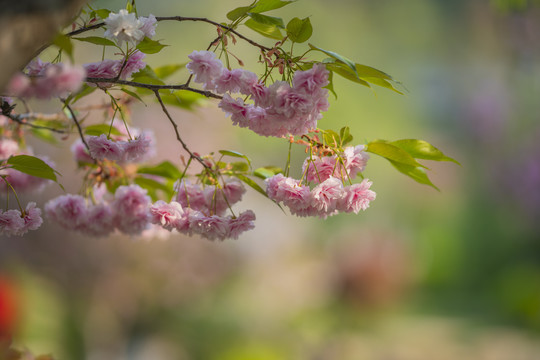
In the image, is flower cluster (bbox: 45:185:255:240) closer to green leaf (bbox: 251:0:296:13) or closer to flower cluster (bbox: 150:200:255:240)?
flower cluster (bbox: 150:200:255:240)

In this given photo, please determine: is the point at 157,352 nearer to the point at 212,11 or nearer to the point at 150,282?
the point at 150,282

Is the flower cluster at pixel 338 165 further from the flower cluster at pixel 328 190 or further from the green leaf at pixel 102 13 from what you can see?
the green leaf at pixel 102 13

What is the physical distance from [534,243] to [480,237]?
53 cm

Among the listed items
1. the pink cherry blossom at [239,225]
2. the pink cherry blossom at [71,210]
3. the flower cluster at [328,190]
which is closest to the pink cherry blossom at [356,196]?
the flower cluster at [328,190]

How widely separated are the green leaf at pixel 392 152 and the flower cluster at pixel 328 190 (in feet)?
0.05

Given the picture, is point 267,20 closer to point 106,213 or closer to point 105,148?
point 105,148

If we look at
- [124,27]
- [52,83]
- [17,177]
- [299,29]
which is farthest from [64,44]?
[17,177]

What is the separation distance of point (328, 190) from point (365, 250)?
12.5 ft

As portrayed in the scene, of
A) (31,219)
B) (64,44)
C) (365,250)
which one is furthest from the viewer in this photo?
(365,250)

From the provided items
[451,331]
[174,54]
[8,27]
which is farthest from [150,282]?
[174,54]

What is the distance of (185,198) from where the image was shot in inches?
28.5

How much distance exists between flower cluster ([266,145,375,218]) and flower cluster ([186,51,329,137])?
0.05 m

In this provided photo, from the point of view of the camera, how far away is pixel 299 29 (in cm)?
55

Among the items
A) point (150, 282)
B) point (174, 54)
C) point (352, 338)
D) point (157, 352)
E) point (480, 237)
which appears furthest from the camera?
point (480, 237)
